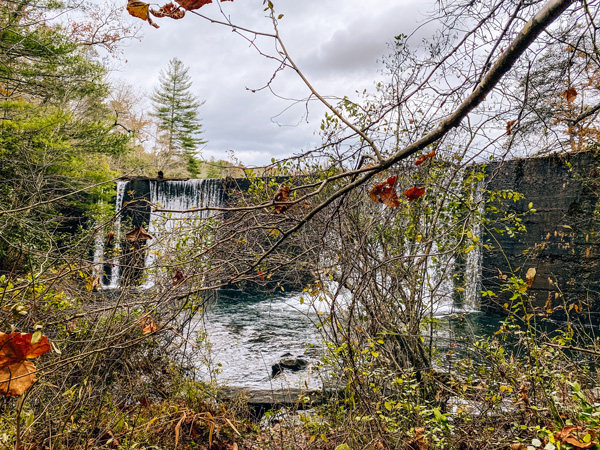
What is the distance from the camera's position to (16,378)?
1.31m

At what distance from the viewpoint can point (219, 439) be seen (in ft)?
9.85

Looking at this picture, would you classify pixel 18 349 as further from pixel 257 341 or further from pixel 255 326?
pixel 255 326

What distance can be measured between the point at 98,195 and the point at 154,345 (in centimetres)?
1184

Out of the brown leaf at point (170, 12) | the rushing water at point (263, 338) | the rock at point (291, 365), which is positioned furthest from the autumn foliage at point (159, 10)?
the rock at point (291, 365)

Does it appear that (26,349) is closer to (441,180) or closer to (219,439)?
(219,439)

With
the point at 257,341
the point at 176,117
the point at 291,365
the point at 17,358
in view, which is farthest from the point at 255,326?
the point at 176,117

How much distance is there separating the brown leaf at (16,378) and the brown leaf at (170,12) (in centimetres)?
134

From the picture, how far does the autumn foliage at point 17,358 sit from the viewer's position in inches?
51.8

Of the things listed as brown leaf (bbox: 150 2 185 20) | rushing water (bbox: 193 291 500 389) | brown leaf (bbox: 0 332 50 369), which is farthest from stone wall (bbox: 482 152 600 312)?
brown leaf (bbox: 0 332 50 369)

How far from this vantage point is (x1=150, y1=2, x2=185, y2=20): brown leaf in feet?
4.58

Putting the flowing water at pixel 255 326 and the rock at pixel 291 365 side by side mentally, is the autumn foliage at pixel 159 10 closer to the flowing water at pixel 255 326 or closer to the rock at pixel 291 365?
the flowing water at pixel 255 326

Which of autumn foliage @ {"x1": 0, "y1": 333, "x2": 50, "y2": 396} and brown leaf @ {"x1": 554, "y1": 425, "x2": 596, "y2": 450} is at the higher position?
autumn foliage @ {"x1": 0, "y1": 333, "x2": 50, "y2": 396}

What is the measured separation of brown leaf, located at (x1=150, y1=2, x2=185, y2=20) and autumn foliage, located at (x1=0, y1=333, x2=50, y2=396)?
1.23m

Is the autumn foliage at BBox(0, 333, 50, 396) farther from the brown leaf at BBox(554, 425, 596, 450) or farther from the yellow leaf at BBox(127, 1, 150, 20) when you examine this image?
the brown leaf at BBox(554, 425, 596, 450)
